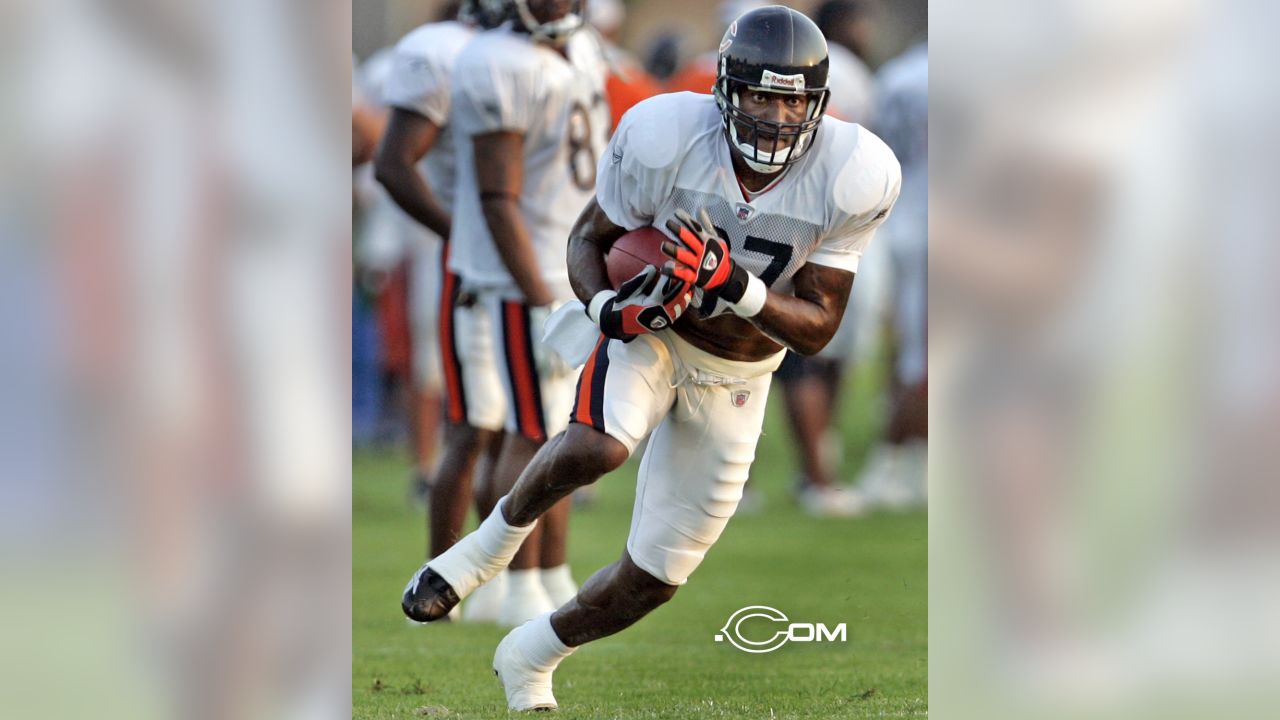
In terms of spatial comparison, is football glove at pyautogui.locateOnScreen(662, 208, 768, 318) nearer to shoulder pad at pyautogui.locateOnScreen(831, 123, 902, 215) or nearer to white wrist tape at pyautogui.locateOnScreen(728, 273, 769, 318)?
white wrist tape at pyautogui.locateOnScreen(728, 273, 769, 318)

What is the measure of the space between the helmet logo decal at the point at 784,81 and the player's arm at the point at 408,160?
5.26ft

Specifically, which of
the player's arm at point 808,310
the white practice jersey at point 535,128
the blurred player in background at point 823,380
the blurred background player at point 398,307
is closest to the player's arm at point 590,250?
the player's arm at point 808,310

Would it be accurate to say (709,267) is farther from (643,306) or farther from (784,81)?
(784,81)

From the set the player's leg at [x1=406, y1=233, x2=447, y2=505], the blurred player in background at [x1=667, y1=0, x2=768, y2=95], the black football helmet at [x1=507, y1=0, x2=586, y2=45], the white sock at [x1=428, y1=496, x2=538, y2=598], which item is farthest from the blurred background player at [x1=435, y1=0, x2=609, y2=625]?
the player's leg at [x1=406, y1=233, x2=447, y2=505]

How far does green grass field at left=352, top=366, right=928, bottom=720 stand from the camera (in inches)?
139

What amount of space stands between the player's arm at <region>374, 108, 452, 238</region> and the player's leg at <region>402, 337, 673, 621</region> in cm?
132

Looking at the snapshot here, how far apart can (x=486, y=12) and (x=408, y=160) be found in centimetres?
45

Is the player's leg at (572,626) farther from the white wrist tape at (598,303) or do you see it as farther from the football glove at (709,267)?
the football glove at (709,267)

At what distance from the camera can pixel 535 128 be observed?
4340mm
